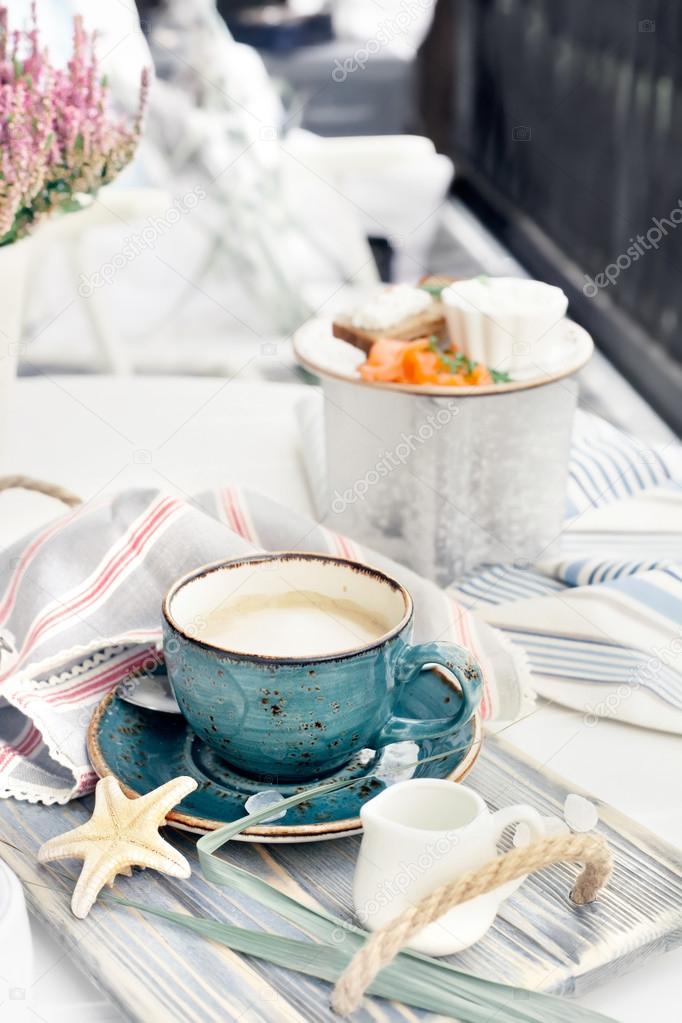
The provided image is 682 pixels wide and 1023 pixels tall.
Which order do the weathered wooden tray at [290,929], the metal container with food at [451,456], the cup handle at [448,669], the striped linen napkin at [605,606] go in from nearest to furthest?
the weathered wooden tray at [290,929] → the cup handle at [448,669] → the striped linen napkin at [605,606] → the metal container with food at [451,456]

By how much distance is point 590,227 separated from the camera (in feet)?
11.2

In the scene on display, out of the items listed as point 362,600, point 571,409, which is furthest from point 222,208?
point 362,600

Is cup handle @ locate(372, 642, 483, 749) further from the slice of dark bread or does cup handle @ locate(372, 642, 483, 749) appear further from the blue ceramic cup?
the slice of dark bread

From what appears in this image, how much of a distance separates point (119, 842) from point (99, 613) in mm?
229

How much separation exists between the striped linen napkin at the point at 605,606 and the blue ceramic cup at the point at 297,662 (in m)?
0.15

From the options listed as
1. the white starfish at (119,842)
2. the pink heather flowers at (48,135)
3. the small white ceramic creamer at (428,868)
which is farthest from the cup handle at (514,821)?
the pink heather flowers at (48,135)

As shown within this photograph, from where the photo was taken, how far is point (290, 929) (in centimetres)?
58

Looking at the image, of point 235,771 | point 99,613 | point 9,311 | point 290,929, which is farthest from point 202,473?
point 290,929

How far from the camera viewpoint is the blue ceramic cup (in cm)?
64

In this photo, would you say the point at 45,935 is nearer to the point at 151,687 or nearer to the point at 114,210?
the point at 151,687

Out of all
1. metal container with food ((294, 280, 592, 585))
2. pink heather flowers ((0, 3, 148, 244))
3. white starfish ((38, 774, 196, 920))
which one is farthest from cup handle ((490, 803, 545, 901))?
pink heather flowers ((0, 3, 148, 244))

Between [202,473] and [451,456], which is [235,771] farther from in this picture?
[202,473]

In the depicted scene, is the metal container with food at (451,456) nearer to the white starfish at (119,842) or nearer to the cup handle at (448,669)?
the cup handle at (448,669)

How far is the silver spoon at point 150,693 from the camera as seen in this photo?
0.73 metres
